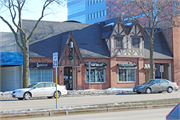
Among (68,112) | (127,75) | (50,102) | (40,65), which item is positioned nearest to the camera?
(68,112)

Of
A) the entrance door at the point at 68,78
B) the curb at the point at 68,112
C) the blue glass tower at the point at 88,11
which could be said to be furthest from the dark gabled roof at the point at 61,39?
the blue glass tower at the point at 88,11

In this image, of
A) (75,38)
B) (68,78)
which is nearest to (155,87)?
(68,78)

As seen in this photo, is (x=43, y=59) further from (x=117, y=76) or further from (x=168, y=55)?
(x=168, y=55)

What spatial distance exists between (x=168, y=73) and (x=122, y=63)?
8.09 meters

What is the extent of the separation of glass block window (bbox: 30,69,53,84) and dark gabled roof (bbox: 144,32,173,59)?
12.9 meters

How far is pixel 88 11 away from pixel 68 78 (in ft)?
205

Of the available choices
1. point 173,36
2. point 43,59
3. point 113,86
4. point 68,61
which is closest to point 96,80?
point 113,86

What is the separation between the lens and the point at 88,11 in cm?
9156

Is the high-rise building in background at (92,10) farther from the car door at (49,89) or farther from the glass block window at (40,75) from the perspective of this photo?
the car door at (49,89)

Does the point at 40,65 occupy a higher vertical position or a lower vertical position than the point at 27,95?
higher

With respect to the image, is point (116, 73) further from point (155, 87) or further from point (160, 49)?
point (160, 49)

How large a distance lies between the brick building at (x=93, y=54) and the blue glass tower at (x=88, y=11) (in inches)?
2057

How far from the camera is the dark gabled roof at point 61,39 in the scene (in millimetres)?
30634

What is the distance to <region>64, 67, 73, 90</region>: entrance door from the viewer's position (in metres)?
31.8
